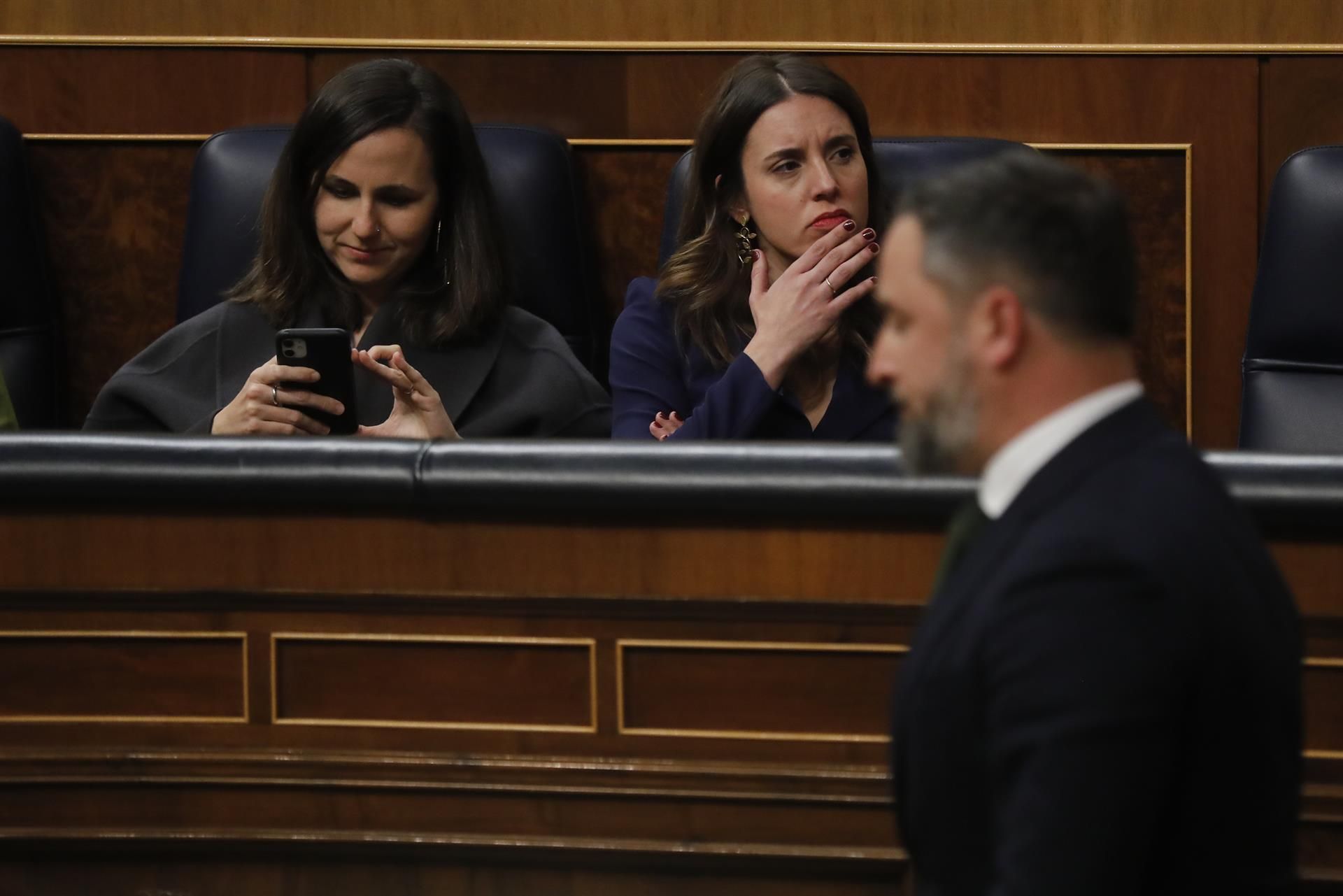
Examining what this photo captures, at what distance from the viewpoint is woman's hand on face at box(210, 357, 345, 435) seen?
5.65 ft

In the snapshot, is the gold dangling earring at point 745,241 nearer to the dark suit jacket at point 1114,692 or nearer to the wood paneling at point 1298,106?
the wood paneling at point 1298,106

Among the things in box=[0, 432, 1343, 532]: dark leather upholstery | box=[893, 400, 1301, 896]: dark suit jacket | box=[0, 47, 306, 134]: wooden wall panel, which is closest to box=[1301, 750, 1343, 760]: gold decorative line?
box=[0, 432, 1343, 532]: dark leather upholstery

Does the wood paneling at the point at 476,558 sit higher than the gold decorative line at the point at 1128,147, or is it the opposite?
the gold decorative line at the point at 1128,147

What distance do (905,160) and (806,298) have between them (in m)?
0.31

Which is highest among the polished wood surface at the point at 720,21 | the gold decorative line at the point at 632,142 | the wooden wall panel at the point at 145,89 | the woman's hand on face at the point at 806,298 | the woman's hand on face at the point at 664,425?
the polished wood surface at the point at 720,21

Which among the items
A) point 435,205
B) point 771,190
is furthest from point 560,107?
point 771,190

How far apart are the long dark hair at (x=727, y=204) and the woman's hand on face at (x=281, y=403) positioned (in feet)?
1.39

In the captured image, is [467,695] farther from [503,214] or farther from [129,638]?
[503,214]

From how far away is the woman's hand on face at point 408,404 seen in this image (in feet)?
5.78

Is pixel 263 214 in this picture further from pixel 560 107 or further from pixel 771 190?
pixel 771 190

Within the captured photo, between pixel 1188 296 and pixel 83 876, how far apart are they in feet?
4.97

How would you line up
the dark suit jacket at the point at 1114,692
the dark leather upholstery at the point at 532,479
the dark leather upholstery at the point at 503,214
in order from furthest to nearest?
1. the dark leather upholstery at the point at 503,214
2. the dark leather upholstery at the point at 532,479
3. the dark suit jacket at the point at 1114,692

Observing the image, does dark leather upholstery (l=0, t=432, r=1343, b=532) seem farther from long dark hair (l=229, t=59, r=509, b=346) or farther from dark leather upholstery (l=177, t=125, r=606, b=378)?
dark leather upholstery (l=177, t=125, r=606, b=378)

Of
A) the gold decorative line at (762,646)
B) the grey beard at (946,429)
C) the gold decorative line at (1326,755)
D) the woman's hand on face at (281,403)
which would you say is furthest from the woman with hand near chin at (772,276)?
the grey beard at (946,429)
